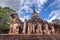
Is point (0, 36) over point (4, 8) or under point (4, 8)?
under

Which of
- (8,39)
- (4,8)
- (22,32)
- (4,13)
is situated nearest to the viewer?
(8,39)

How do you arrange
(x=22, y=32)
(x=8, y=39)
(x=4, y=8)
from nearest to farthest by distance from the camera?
(x=8, y=39), (x=22, y=32), (x=4, y=8)

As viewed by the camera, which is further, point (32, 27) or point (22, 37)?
point (32, 27)

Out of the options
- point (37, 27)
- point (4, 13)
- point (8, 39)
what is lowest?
point (8, 39)

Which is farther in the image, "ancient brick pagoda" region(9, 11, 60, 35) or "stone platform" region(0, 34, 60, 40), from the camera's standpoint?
"ancient brick pagoda" region(9, 11, 60, 35)

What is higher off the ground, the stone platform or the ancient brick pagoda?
the ancient brick pagoda

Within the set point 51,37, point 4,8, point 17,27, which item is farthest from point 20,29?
point 4,8

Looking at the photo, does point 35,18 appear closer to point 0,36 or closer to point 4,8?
point 0,36

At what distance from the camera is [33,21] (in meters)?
13.0

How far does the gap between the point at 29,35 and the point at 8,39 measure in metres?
1.52

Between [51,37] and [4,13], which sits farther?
[4,13]

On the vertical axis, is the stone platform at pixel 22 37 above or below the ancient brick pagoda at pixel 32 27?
below

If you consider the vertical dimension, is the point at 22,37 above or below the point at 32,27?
below

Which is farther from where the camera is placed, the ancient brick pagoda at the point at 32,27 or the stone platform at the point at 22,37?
the ancient brick pagoda at the point at 32,27
